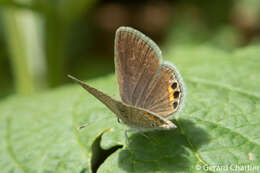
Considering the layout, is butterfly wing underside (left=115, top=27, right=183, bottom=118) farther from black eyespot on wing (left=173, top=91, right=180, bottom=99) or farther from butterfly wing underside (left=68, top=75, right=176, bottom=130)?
butterfly wing underside (left=68, top=75, right=176, bottom=130)

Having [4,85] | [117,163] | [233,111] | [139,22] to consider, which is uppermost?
[233,111]

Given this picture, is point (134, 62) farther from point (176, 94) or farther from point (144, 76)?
point (176, 94)

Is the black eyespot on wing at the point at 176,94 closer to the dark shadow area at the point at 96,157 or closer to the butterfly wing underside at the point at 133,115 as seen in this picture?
the butterfly wing underside at the point at 133,115

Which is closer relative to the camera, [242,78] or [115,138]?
[115,138]

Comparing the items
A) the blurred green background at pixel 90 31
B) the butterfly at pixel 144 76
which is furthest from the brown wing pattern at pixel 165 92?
the blurred green background at pixel 90 31

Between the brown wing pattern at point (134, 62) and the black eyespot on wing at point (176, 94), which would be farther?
the brown wing pattern at point (134, 62)

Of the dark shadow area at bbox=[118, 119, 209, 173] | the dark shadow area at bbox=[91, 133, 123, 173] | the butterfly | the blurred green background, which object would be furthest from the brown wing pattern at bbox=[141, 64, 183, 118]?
the blurred green background

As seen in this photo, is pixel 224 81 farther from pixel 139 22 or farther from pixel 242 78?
pixel 139 22

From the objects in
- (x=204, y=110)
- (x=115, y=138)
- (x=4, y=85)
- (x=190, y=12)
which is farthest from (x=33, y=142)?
(x=190, y=12)
